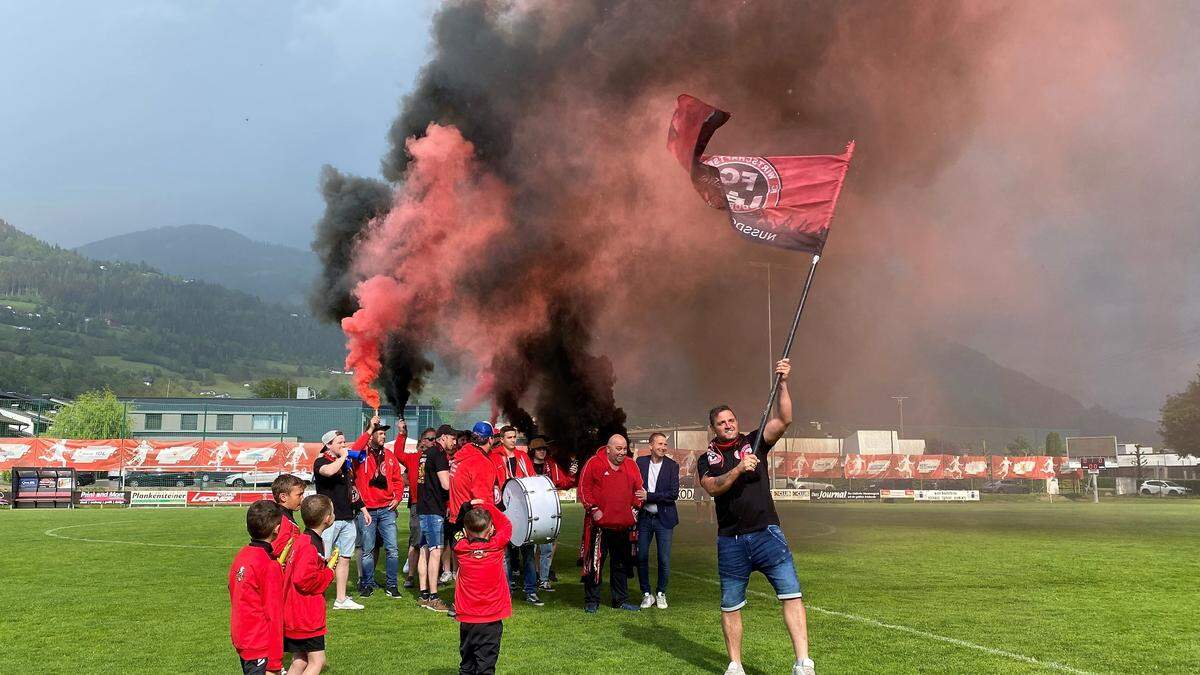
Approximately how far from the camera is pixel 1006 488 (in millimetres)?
60562

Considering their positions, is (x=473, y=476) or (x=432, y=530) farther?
(x=432, y=530)

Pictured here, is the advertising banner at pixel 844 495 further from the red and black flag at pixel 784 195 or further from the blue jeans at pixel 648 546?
the red and black flag at pixel 784 195

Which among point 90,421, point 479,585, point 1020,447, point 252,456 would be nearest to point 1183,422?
point 1020,447

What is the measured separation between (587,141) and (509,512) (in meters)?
14.6

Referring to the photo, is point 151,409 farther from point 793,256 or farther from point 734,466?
point 734,466

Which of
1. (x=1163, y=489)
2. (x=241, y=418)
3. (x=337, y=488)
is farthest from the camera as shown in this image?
(x=241, y=418)

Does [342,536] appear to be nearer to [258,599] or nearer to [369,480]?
[369,480]

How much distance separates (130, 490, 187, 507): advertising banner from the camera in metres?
38.4

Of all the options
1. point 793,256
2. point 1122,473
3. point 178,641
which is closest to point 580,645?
point 178,641

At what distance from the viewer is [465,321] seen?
2458 cm

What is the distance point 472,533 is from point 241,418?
9897cm

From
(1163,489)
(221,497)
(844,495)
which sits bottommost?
(1163,489)

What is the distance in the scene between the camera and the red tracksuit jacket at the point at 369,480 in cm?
1120

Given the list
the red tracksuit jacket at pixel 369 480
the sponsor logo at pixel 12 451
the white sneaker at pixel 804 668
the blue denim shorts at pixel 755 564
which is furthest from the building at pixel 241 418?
the white sneaker at pixel 804 668
